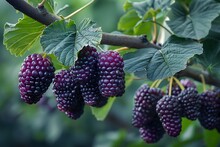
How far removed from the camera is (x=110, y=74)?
1831 mm

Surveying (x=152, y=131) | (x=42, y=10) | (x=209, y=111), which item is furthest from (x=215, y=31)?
(x=42, y=10)

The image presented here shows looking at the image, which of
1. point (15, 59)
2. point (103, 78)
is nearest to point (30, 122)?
point (15, 59)

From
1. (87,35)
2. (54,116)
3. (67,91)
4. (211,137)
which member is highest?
(87,35)

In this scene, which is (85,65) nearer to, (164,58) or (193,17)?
(164,58)

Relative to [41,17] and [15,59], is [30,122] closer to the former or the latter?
[15,59]

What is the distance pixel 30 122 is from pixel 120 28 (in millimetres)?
2971

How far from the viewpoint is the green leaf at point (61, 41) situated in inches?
72.1

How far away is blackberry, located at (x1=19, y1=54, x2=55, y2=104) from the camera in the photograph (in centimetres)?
185

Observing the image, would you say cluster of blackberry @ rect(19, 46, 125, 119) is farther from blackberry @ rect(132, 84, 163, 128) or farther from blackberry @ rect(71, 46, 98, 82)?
blackberry @ rect(132, 84, 163, 128)

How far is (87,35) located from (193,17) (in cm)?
52

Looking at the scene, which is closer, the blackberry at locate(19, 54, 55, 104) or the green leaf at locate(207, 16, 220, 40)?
the blackberry at locate(19, 54, 55, 104)

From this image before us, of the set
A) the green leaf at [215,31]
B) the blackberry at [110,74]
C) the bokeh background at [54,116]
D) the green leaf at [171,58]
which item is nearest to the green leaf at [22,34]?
the blackberry at [110,74]

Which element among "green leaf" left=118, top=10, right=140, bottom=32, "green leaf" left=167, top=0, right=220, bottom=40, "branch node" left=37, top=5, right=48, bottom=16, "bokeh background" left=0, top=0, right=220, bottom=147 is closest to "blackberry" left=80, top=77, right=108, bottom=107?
"branch node" left=37, top=5, right=48, bottom=16

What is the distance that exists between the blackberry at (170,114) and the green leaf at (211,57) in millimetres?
161
